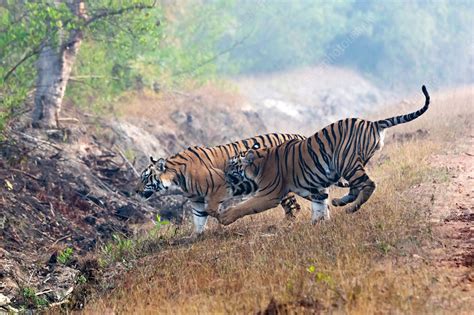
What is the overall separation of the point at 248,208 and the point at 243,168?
70cm

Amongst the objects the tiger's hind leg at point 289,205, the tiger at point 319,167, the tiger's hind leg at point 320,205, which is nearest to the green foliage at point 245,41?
the tiger's hind leg at point 289,205

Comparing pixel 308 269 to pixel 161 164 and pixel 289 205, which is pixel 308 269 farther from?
pixel 161 164

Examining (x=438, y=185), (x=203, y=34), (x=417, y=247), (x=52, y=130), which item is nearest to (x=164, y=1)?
(x=203, y=34)

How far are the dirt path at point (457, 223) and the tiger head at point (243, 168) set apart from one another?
7.01 ft

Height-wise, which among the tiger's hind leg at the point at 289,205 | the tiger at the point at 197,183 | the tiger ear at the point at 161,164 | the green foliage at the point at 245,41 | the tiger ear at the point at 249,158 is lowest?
the green foliage at the point at 245,41

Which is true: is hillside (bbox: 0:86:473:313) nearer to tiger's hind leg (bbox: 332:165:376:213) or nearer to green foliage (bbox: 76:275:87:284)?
green foliage (bbox: 76:275:87:284)

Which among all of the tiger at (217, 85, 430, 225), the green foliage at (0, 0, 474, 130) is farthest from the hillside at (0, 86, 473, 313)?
the green foliage at (0, 0, 474, 130)

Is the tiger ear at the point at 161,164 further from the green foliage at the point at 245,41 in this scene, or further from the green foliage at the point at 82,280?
the green foliage at the point at 245,41

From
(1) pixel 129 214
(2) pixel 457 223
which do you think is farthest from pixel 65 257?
(2) pixel 457 223

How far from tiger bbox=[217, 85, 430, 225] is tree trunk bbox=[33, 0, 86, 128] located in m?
6.06

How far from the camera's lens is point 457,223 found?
779 cm

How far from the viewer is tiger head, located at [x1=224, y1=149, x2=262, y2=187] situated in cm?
935

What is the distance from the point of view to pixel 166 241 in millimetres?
9055

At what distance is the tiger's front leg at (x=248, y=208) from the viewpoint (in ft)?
29.1
